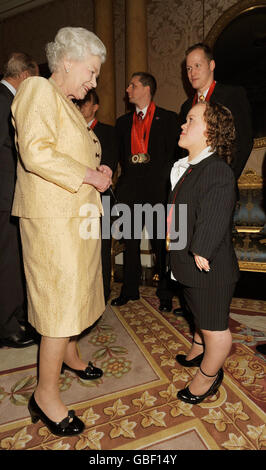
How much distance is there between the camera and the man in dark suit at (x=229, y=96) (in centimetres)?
237

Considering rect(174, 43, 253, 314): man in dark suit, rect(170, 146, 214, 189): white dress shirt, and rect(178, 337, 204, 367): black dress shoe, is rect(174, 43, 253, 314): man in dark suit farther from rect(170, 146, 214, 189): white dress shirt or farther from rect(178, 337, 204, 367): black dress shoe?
rect(178, 337, 204, 367): black dress shoe

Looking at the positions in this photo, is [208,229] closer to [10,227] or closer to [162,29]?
[10,227]

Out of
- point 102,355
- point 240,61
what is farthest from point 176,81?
point 102,355

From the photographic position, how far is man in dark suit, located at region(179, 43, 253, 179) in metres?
2.37

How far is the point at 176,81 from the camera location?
164 inches

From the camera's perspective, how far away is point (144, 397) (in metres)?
1.67

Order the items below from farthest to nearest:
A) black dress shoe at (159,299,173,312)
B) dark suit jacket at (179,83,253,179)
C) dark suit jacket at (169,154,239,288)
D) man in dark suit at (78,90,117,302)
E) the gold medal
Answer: the gold medal → black dress shoe at (159,299,173,312) → man in dark suit at (78,90,117,302) → dark suit jacket at (179,83,253,179) → dark suit jacket at (169,154,239,288)

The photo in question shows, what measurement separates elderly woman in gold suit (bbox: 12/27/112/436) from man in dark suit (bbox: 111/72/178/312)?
1529 mm

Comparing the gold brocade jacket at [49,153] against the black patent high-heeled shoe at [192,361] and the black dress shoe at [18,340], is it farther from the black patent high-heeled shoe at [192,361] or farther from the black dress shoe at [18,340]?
the black dress shoe at [18,340]

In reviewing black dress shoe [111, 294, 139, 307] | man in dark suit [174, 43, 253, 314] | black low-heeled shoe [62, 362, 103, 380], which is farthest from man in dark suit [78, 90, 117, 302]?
black low-heeled shoe [62, 362, 103, 380]

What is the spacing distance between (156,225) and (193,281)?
143cm

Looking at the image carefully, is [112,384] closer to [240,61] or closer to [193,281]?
[193,281]

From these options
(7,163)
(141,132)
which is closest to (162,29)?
(141,132)

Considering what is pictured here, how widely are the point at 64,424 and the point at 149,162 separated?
2.22m
